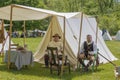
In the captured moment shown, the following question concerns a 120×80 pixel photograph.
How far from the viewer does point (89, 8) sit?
176ft

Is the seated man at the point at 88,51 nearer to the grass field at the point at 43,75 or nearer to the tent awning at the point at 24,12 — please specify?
the grass field at the point at 43,75

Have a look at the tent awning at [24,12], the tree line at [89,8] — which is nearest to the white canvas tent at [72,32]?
the tent awning at [24,12]

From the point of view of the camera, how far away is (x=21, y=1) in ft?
143

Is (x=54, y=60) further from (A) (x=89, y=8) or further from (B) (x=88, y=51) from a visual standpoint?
(A) (x=89, y=8)

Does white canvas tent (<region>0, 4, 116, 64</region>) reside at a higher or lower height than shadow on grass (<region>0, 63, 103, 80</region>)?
higher

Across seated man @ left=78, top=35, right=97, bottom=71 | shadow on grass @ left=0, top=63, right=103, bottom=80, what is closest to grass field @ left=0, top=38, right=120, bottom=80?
shadow on grass @ left=0, top=63, right=103, bottom=80

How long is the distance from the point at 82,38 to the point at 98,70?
1723 millimetres

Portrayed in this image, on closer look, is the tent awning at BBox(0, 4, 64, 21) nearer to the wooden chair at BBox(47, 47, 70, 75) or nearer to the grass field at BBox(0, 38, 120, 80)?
the wooden chair at BBox(47, 47, 70, 75)

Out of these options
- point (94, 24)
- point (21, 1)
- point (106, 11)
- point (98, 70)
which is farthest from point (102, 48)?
point (106, 11)

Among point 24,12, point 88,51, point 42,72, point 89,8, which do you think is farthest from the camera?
point 89,8

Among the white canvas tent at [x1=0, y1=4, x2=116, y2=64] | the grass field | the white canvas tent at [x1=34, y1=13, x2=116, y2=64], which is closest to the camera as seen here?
the grass field

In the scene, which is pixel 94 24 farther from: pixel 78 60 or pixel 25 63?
pixel 25 63

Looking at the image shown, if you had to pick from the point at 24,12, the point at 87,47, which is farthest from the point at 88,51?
the point at 24,12

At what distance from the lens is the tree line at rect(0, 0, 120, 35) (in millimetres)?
42188
